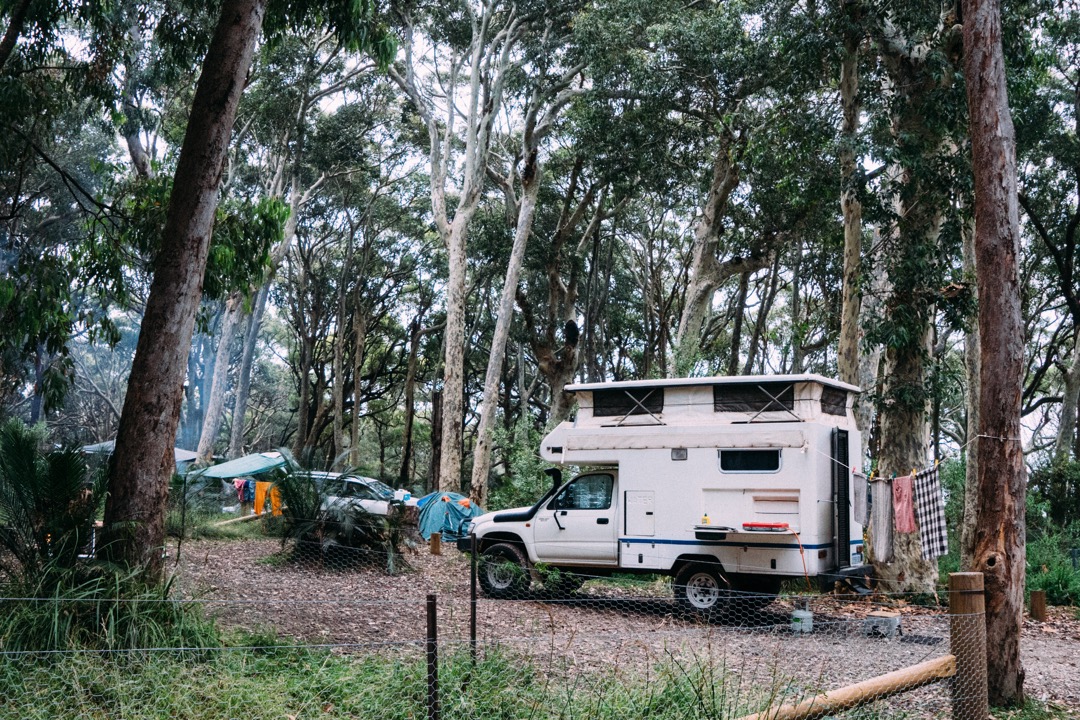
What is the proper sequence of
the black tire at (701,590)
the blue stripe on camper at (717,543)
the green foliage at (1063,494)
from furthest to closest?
the green foliage at (1063,494), the black tire at (701,590), the blue stripe on camper at (717,543)

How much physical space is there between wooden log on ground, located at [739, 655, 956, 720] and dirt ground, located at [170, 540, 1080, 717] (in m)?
0.29

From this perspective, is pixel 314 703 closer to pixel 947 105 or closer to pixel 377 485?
pixel 947 105

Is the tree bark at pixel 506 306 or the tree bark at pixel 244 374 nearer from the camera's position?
the tree bark at pixel 506 306

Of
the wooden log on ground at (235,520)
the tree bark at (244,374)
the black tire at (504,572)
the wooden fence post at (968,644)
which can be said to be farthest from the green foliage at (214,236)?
the tree bark at (244,374)

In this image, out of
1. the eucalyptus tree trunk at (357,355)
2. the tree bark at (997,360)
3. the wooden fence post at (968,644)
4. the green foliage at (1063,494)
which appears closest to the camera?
the wooden fence post at (968,644)

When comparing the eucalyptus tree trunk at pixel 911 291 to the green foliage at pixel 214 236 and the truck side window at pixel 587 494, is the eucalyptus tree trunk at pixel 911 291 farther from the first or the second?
the green foliage at pixel 214 236

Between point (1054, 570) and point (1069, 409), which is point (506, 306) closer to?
point (1054, 570)

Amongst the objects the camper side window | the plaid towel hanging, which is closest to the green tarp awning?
the camper side window

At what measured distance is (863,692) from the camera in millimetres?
5441

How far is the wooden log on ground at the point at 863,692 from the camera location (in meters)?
5.06

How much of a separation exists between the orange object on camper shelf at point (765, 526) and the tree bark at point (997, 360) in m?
3.69

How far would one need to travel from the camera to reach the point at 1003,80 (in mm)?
7789

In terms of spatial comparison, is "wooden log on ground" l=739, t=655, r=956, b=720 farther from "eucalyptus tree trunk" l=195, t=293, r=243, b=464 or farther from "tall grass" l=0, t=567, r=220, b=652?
"eucalyptus tree trunk" l=195, t=293, r=243, b=464

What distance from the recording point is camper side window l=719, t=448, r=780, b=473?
11.3m
